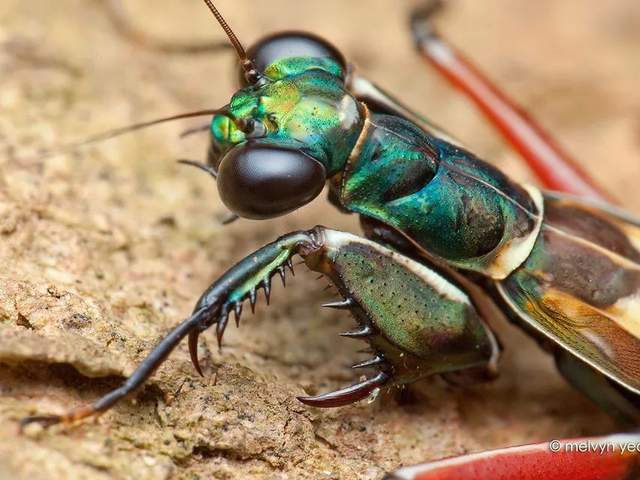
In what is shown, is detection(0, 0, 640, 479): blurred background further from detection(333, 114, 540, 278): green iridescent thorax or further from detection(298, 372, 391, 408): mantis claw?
detection(333, 114, 540, 278): green iridescent thorax

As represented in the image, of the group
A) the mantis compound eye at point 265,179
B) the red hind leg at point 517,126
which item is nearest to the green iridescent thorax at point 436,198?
the mantis compound eye at point 265,179

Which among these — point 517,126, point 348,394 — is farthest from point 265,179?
point 517,126

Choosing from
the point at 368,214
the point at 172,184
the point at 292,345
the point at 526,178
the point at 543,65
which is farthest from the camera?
the point at 543,65

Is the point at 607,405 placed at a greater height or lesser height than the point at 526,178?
lesser

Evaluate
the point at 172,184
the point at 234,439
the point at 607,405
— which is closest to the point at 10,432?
the point at 234,439

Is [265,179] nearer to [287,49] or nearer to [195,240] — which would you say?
[287,49]

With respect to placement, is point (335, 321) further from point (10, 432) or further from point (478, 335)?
point (10, 432)
